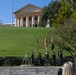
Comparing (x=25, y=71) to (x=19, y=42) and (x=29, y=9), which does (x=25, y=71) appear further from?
(x=29, y=9)

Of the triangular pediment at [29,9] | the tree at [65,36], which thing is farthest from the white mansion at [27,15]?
the tree at [65,36]

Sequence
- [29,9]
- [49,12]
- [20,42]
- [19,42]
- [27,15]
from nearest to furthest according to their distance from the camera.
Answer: [20,42] → [19,42] → [49,12] → [29,9] → [27,15]

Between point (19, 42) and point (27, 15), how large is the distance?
285 ft

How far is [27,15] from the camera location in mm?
135500

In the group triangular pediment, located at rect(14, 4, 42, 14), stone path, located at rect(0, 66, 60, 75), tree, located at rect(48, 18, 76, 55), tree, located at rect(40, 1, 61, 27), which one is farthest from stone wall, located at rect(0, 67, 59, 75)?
triangular pediment, located at rect(14, 4, 42, 14)

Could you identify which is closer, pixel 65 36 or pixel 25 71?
pixel 25 71

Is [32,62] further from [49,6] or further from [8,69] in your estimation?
[49,6]

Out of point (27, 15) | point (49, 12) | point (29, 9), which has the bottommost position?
point (49, 12)

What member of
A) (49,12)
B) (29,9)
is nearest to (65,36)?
(49,12)

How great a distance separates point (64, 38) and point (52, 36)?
5.19 ft

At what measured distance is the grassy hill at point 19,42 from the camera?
40125 mm

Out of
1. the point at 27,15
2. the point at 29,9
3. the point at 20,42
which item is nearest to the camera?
the point at 20,42

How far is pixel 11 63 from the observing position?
30156 mm

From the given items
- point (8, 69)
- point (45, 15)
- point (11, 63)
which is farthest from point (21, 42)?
point (45, 15)
